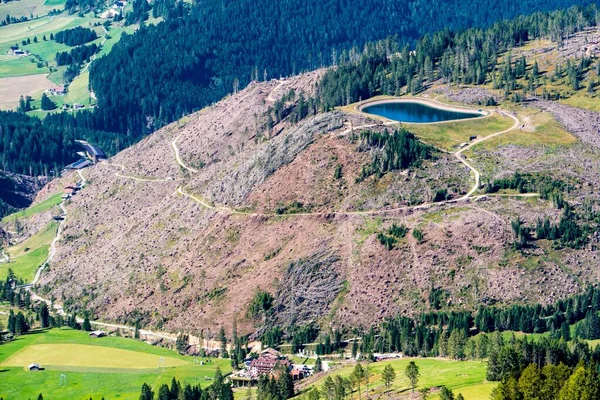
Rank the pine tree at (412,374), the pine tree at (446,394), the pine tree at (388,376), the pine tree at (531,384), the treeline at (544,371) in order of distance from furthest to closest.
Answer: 1. the pine tree at (388,376)
2. the pine tree at (412,374)
3. the pine tree at (446,394)
4. the pine tree at (531,384)
5. the treeline at (544,371)

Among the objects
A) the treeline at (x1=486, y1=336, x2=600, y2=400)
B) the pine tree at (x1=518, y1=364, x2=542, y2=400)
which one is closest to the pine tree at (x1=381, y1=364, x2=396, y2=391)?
the treeline at (x1=486, y1=336, x2=600, y2=400)

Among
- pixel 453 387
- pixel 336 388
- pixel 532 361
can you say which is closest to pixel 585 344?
pixel 532 361

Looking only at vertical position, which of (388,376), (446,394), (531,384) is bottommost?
(388,376)

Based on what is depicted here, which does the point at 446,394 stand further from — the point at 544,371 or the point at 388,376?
the point at 388,376

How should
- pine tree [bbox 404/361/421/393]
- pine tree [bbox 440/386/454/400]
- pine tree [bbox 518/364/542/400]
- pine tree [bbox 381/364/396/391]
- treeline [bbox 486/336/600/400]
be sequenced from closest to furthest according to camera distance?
treeline [bbox 486/336/600/400], pine tree [bbox 518/364/542/400], pine tree [bbox 440/386/454/400], pine tree [bbox 404/361/421/393], pine tree [bbox 381/364/396/391]

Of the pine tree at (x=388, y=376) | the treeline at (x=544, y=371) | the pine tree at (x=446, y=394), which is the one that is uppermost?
the treeline at (x=544, y=371)

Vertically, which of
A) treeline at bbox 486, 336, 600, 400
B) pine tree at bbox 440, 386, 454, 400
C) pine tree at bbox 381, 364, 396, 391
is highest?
treeline at bbox 486, 336, 600, 400

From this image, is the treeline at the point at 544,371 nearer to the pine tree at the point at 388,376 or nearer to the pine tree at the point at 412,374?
the pine tree at the point at 412,374

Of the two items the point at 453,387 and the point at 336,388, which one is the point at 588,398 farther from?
the point at 336,388

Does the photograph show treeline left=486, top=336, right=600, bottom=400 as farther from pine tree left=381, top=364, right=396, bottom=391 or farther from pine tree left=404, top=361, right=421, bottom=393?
pine tree left=381, top=364, right=396, bottom=391

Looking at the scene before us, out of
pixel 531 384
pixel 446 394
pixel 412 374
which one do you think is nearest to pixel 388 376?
pixel 412 374

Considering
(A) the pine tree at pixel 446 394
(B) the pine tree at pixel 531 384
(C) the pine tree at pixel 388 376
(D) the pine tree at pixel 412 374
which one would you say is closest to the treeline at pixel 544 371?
(B) the pine tree at pixel 531 384
